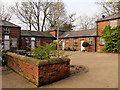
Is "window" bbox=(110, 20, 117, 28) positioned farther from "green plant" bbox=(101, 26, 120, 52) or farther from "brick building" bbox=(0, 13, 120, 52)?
"green plant" bbox=(101, 26, 120, 52)

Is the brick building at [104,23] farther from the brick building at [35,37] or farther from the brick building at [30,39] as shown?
the brick building at [30,39]

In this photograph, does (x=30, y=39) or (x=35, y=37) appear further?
(x=35, y=37)

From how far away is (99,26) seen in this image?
17.5 meters

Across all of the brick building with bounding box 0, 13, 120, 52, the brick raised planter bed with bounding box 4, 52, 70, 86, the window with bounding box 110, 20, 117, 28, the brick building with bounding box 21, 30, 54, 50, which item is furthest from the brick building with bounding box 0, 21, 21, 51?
the window with bounding box 110, 20, 117, 28

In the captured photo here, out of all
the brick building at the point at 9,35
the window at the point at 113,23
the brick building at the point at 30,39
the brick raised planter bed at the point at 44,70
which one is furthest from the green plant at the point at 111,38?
the brick building at the point at 9,35

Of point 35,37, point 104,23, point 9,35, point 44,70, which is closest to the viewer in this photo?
point 44,70

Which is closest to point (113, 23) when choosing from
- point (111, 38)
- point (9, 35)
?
point (111, 38)

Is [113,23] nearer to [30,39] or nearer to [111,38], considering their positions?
[111,38]

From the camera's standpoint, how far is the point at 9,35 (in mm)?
17234

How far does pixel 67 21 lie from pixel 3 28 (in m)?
22.0

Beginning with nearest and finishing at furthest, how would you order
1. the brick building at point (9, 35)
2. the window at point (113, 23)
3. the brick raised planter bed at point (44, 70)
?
the brick raised planter bed at point (44, 70)
the window at point (113, 23)
the brick building at point (9, 35)

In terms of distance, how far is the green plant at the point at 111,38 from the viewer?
14719mm

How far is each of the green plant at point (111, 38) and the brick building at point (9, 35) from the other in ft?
→ 49.6

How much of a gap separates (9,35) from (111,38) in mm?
16787
